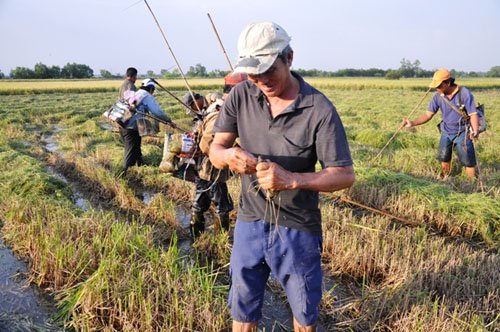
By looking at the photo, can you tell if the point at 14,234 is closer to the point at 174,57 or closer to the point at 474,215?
the point at 174,57

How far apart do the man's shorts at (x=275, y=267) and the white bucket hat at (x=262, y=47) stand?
2.43 feet

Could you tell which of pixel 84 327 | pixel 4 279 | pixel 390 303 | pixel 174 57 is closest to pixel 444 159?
pixel 390 303

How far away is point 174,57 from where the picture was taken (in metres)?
4.01

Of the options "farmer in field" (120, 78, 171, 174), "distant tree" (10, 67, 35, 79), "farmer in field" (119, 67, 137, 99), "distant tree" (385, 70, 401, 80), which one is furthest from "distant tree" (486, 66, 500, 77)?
"farmer in field" (120, 78, 171, 174)

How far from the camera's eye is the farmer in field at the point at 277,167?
1545 millimetres

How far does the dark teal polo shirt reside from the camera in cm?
158

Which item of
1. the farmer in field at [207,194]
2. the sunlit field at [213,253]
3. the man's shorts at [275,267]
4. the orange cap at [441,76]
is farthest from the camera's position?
the orange cap at [441,76]

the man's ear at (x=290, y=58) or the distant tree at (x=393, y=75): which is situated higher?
the distant tree at (x=393, y=75)

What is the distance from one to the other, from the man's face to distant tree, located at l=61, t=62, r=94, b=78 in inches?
Result: 2510

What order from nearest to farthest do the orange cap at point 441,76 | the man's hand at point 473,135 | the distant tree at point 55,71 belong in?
1. the orange cap at point 441,76
2. the man's hand at point 473,135
3. the distant tree at point 55,71

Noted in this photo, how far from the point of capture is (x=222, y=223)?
3.87 meters

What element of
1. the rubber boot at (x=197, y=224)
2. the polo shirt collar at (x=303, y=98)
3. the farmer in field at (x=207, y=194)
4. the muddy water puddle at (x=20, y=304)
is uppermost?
the polo shirt collar at (x=303, y=98)

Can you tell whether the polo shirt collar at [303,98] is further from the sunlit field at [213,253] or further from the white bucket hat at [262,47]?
the sunlit field at [213,253]

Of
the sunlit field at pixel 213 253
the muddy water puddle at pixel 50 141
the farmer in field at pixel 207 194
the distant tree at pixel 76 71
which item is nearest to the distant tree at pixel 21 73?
the distant tree at pixel 76 71
